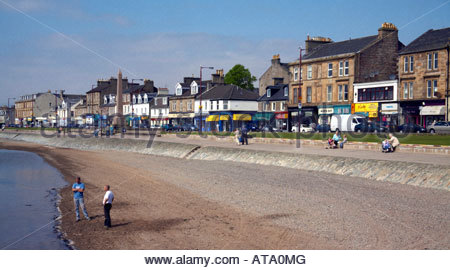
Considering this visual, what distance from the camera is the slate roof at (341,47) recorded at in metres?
59.1

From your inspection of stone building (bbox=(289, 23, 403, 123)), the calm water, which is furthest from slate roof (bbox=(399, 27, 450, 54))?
the calm water

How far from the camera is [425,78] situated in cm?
5097

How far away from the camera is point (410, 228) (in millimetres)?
15945

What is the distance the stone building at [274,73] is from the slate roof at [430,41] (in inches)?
1127

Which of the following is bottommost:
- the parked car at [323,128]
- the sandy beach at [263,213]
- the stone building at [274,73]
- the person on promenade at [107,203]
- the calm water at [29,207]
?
the calm water at [29,207]

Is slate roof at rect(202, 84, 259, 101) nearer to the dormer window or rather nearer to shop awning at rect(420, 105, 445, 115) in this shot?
the dormer window

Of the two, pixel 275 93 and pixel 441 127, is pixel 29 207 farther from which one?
pixel 275 93

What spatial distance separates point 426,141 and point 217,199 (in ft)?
56.3

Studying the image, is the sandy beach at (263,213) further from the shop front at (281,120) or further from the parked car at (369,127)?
the shop front at (281,120)

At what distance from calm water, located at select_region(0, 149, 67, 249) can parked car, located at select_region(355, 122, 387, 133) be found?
29.4m

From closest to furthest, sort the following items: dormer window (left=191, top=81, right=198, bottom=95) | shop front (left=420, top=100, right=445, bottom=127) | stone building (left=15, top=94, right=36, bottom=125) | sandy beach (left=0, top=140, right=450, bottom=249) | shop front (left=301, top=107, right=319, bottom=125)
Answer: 1. sandy beach (left=0, top=140, right=450, bottom=249)
2. shop front (left=420, top=100, right=445, bottom=127)
3. shop front (left=301, top=107, right=319, bottom=125)
4. dormer window (left=191, top=81, right=198, bottom=95)
5. stone building (left=15, top=94, right=36, bottom=125)

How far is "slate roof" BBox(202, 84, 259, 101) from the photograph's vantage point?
80.1 metres

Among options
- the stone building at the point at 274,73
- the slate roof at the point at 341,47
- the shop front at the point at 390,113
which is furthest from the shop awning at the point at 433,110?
the stone building at the point at 274,73

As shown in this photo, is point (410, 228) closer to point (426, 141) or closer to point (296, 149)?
point (426, 141)
